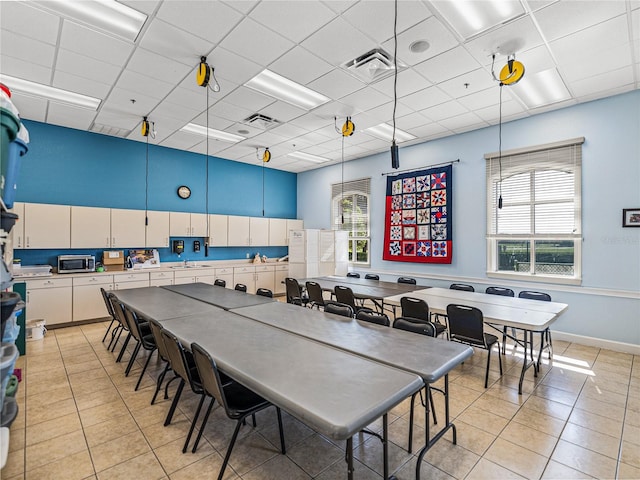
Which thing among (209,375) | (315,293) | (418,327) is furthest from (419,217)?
(209,375)

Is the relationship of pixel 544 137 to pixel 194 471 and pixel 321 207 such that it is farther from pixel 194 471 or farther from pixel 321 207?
pixel 194 471

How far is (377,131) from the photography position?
19.5 feet

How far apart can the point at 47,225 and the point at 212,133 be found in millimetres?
3237

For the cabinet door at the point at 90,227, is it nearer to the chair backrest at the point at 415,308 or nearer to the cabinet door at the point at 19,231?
the cabinet door at the point at 19,231

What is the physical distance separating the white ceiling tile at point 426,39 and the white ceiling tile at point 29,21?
322 centimetres

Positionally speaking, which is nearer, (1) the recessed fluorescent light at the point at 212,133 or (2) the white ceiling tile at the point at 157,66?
(2) the white ceiling tile at the point at 157,66

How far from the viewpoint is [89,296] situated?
18.4 ft

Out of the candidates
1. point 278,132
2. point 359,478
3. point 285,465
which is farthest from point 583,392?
point 278,132

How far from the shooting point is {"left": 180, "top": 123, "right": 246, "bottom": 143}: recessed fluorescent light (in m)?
5.83

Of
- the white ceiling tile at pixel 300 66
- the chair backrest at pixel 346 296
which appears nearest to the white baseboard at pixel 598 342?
the chair backrest at pixel 346 296

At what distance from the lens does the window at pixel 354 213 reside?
7.69 metres

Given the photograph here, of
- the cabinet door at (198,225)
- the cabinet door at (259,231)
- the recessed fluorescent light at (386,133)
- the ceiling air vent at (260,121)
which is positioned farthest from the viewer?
the cabinet door at (259,231)

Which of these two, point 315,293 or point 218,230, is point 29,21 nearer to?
point 315,293

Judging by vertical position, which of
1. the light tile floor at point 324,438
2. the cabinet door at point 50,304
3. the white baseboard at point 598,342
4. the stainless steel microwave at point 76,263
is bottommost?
the light tile floor at point 324,438
